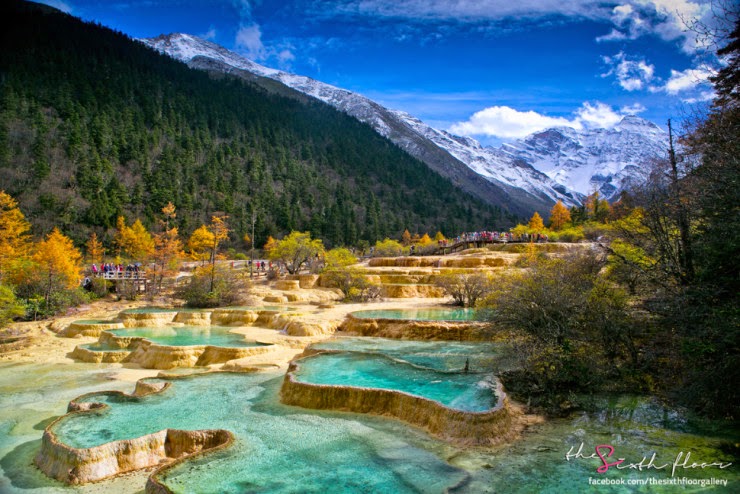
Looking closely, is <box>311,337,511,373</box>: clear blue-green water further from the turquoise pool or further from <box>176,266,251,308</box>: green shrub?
<box>176,266,251,308</box>: green shrub

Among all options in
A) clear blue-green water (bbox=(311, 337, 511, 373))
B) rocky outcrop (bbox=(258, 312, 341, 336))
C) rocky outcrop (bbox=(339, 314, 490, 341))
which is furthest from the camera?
rocky outcrop (bbox=(258, 312, 341, 336))

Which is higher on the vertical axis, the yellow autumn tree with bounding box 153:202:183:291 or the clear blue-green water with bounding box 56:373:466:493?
the yellow autumn tree with bounding box 153:202:183:291

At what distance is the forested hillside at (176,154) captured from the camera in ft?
227

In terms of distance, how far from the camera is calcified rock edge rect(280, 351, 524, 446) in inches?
368

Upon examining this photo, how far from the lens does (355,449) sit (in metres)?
9.22

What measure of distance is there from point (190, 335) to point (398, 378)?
13296 mm

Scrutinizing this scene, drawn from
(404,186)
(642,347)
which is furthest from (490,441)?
(404,186)

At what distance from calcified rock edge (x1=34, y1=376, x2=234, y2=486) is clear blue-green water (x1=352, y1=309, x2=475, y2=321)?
14.4 m

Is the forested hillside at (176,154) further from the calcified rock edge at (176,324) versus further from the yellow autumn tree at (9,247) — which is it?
the calcified rock edge at (176,324)

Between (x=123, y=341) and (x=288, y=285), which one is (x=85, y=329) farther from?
(x=288, y=285)

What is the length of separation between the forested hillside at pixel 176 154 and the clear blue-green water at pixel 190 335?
43.5 meters

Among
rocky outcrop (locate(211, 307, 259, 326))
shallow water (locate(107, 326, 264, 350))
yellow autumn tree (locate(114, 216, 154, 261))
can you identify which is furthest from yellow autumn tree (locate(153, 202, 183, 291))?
shallow water (locate(107, 326, 264, 350))

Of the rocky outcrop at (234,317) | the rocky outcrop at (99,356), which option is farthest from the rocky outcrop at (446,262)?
the rocky outcrop at (99,356)

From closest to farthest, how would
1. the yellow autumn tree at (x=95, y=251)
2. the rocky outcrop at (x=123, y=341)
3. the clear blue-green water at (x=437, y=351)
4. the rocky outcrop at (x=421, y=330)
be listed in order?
the clear blue-green water at (x=437, y=351) < the rocky outcrop at (x=421, y=330) < the rocky outcrop at (x=123, y=341) < the yellow autumn tree at (x=95, y=251)
